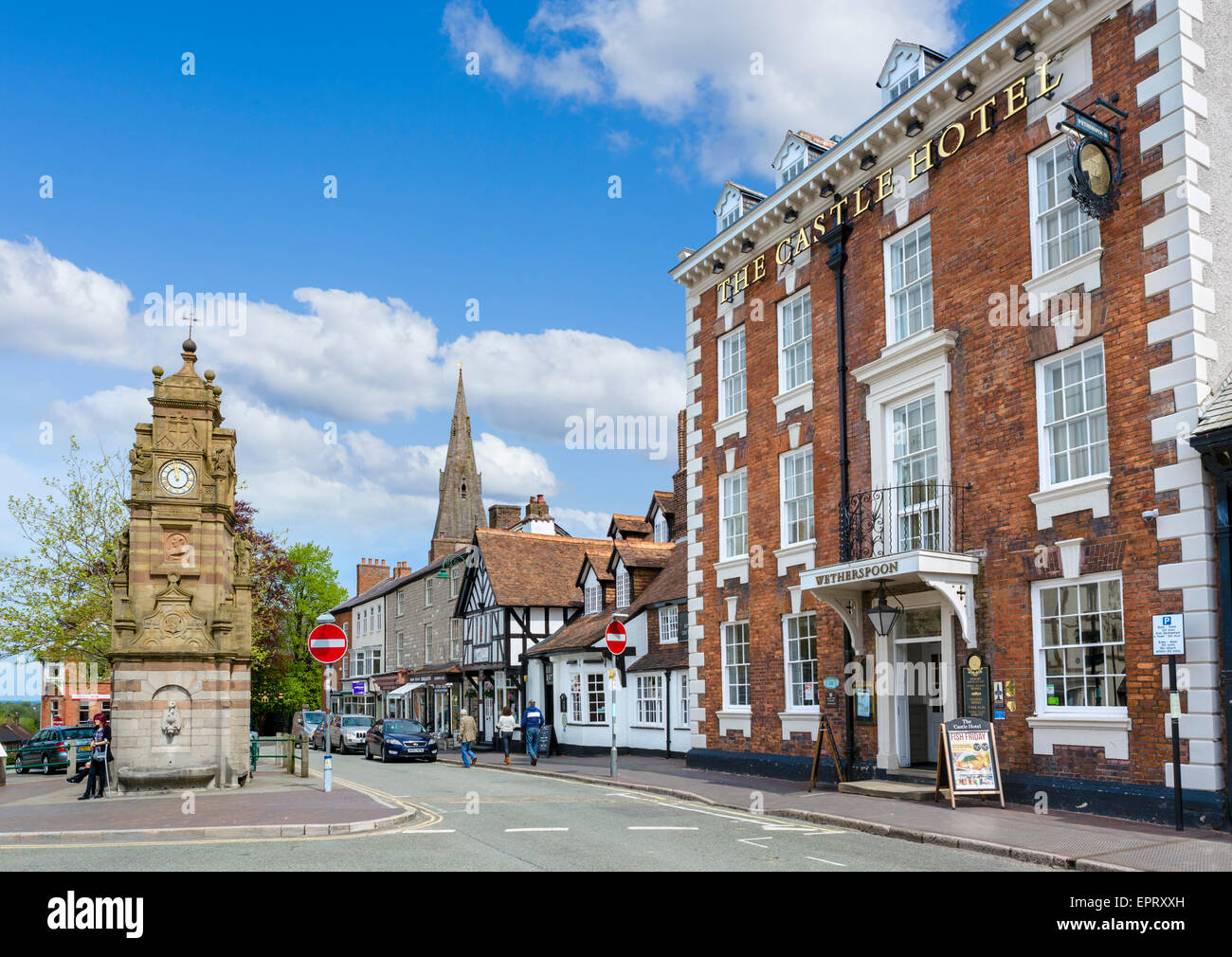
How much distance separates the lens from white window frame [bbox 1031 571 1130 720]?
14.0 metres

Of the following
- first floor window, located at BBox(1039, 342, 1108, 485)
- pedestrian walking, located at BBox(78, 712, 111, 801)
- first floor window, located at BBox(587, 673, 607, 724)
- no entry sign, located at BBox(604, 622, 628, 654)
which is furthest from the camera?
first floor window, located at BBox(587, 673, 607, 724)

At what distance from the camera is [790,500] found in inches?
848

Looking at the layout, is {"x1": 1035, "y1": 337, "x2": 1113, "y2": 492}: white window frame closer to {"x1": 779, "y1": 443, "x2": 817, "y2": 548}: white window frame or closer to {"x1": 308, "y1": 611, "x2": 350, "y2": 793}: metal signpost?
{"x1": 779, "y1": 443, "x2": 817, "y2": 548}: white window frame

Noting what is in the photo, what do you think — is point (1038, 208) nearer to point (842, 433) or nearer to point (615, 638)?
point (842, 433)

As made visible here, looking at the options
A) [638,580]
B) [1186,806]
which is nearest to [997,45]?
[1186,806]

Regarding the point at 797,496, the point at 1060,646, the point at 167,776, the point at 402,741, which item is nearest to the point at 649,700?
the point at 402,741

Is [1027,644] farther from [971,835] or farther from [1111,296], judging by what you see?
[1111,296]

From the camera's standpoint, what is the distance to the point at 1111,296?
14539 millimetres

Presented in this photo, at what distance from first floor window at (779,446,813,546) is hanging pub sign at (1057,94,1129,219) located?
7.65 metres

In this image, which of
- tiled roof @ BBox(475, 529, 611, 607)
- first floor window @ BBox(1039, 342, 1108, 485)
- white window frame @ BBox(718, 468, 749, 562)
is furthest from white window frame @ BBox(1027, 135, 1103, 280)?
tiled roof @ BBox(475, 529, 611, 607)

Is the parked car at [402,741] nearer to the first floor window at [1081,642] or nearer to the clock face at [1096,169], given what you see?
the first floor window at [1081,642]

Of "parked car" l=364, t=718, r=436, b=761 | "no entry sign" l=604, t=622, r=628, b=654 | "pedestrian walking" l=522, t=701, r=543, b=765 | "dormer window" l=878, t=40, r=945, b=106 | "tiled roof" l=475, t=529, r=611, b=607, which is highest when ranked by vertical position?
"dormer window" l=878, t=40, r=945, b=106

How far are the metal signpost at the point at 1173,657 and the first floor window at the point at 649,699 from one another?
2036 cm

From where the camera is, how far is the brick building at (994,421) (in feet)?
45.0
